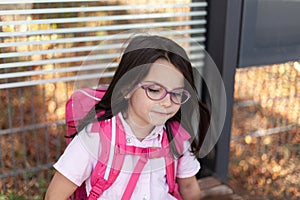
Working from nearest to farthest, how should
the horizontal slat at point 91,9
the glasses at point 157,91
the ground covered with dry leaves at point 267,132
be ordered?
the glasses at point 157,91 < the horizontal slat at point 91,9 < the ground covered with dry leaves at point 267,132

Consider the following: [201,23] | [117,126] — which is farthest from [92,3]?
[117,126]

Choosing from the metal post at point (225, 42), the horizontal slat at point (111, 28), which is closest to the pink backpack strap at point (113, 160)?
the horizontal slat at point (111, 28)

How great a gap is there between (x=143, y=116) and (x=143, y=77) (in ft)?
0.55

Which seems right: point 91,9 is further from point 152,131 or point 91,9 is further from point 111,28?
point 152,131

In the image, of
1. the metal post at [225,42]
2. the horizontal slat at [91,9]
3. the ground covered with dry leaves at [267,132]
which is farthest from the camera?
the ground covered with dry leaves at [267,132]

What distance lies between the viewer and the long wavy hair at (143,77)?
6.17 feet

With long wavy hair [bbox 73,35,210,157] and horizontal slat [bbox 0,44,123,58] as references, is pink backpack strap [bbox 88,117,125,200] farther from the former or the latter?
horizontal slat [bbox 0,44,123,58]

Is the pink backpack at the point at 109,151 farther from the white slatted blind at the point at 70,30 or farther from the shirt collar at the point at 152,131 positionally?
the white slatted blind at the point at 70,30

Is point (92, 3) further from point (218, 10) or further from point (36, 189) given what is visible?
point (36, 189)

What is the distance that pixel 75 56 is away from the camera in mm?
2738

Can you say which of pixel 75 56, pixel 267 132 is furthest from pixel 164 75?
pixel 267 132

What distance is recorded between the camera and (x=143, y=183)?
6.74 feet

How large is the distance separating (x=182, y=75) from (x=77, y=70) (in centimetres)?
94

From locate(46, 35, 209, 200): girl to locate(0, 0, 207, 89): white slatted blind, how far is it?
0.38 m
